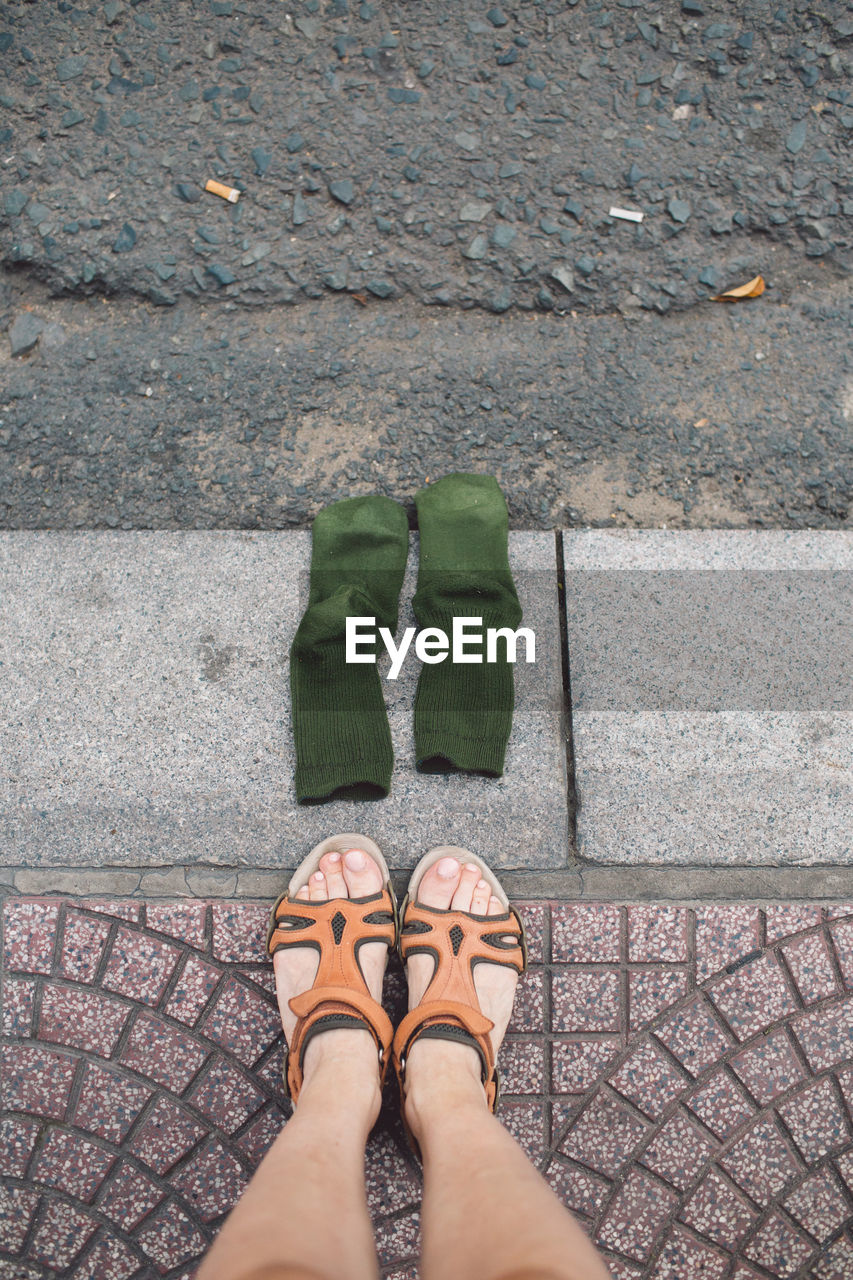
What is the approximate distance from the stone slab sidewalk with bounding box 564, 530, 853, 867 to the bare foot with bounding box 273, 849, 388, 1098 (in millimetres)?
597

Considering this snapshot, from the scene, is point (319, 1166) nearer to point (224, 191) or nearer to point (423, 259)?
point (423, 259)

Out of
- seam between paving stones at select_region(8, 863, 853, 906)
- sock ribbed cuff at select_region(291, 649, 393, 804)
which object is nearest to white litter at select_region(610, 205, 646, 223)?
sock ribbed cuff at select_region(291, 649, 393, 804)

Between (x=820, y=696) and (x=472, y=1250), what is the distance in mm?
1614

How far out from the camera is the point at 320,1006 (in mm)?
1934

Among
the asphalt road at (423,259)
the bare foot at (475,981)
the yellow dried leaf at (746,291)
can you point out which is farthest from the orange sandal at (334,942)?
the yellow dried leaf at (746,291)

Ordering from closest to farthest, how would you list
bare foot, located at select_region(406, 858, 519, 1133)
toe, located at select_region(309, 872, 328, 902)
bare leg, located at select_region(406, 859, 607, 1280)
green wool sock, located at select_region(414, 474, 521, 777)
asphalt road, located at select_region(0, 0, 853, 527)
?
bare leg, located at select_region(406, 859, 607, 1280)
bare foot, located at select_region(406, 858, 519, 1133)
toe, located at select_region(309, 872, 328, 902)
green wool sock, located at select_region(414, 474, 521, 777)
asphalt road, located at select_region(0, 0, 853, 527)

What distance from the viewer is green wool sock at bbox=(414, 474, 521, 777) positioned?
2164mm

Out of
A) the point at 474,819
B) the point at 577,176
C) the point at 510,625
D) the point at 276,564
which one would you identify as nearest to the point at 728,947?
the point at 474,819

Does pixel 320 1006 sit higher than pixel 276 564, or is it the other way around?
pixel 276 564

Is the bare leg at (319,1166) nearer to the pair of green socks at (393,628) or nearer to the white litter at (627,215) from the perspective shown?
the pair of green socks at (393,628)

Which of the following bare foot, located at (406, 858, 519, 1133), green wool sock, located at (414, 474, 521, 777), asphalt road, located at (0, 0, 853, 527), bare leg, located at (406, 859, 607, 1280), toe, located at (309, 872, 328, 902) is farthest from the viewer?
asphalt road, located at (0, 0, 853, 527)

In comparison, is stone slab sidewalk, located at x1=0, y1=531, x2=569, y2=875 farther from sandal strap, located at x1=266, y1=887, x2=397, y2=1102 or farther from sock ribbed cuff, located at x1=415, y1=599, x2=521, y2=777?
sandal strap, located at x1=266, y1=887, x2=397, y2=1102

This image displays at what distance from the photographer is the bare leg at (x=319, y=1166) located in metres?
1.29

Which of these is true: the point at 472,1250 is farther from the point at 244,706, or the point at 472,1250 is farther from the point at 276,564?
the point at 276,564
